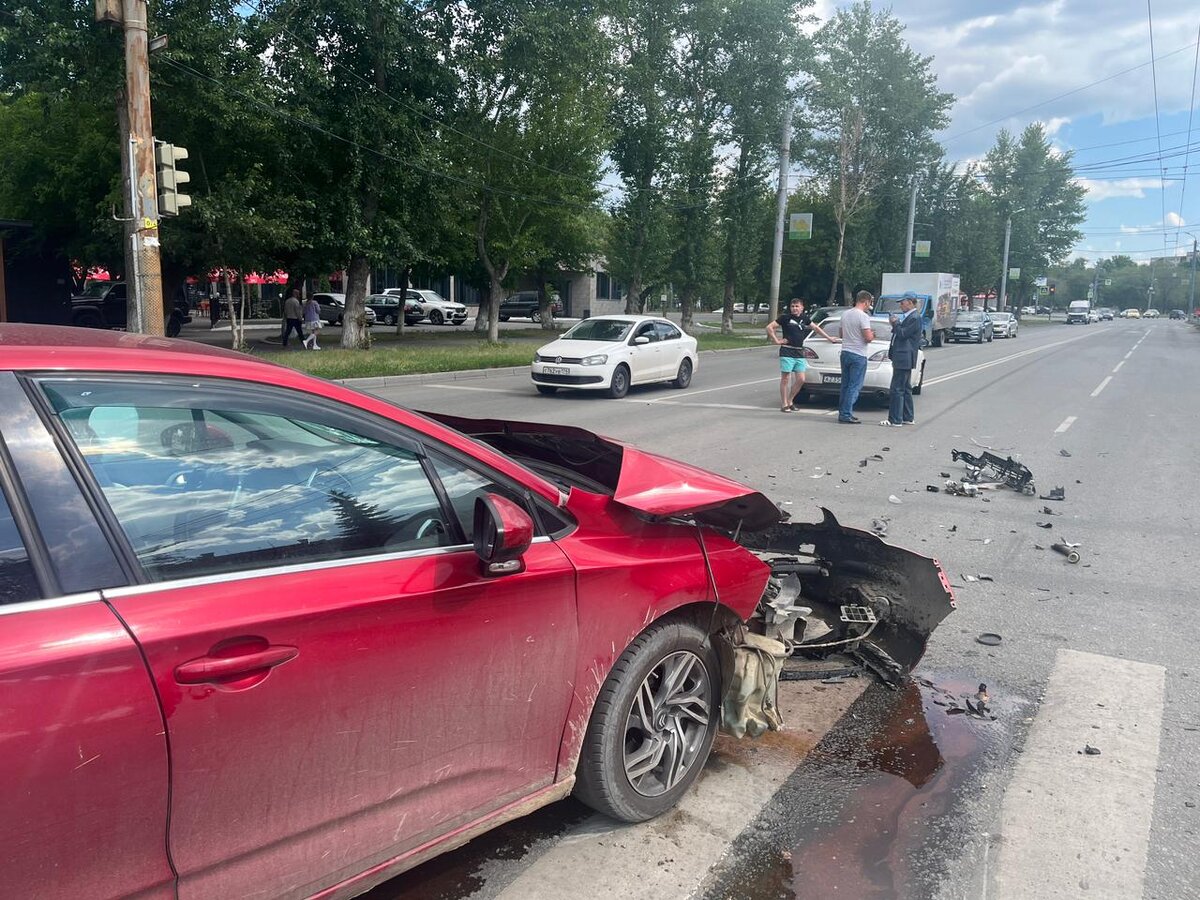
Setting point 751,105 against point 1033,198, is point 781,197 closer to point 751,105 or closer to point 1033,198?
point 751,105

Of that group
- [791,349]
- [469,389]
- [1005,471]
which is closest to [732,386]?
[791,349]

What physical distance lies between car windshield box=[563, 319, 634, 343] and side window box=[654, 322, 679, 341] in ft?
2.22

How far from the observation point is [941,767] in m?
3.53

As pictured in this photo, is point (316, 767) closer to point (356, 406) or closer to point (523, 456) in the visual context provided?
point (356, 406)

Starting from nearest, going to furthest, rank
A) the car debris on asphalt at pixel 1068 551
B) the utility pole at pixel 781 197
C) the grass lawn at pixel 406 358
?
the car debris on asphalt at pixel 1068 551 → the grass lawn at pixel 406 358 → the utility pole at pixel 781 197

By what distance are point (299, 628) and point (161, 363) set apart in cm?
71

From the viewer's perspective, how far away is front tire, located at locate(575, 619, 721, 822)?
2.81 m

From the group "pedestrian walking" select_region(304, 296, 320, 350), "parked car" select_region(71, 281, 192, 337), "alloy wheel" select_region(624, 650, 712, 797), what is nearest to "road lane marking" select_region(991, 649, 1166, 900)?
"alloy wheel" select_region(624, 650, 712, 797)

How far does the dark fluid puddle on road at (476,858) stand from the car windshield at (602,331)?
45.6 feet

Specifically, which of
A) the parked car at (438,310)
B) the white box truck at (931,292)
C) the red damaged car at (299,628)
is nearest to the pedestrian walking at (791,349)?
the red damaged car at (299,628)

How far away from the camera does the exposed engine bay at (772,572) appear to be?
122 inches

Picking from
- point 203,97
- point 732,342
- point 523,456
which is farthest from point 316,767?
point 732,342

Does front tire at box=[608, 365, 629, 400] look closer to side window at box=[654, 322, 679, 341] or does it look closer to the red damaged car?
side window at box=[654, 322, 679, 341]

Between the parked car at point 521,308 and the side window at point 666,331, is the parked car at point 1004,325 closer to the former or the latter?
the parked car at point 521,308
